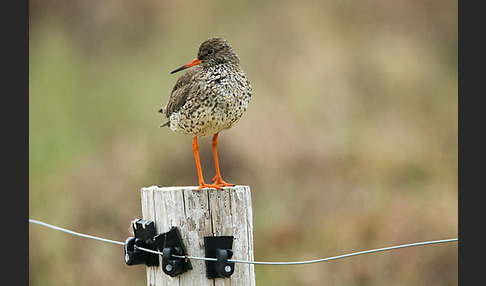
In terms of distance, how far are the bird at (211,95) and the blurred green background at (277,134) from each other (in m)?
4.12

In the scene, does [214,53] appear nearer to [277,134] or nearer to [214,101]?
[214,101]

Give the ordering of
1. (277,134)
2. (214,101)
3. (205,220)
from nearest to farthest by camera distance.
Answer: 1. (205,220)
2. (214,101)
3. (277,134)

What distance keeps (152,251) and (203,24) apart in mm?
8072

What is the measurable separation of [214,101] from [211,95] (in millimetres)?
51

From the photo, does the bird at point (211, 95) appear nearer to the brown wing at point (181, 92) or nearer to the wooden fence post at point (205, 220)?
the brown wing at point (181, 92)

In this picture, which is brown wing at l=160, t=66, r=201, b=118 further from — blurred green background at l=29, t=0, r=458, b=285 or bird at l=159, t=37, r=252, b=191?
blurred green background at l=29, t=0, r=458, b=285

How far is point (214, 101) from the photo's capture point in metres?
4.20

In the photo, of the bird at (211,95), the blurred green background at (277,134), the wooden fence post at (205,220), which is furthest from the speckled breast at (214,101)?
the blurred green background at (277,134)

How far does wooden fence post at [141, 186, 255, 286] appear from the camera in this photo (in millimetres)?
3467

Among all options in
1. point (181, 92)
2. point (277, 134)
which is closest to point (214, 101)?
point (181, 92)

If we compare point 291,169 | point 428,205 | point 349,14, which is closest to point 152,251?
point 291,169

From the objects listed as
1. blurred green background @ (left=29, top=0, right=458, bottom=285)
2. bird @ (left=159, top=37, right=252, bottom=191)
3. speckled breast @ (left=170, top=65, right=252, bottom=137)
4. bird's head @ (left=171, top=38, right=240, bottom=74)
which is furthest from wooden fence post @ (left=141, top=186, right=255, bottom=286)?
blurred green background @ (left=29, top=0, right=458, bottom=285)

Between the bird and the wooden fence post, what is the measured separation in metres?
0.54

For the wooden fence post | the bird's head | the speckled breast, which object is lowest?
the wooden fence post
